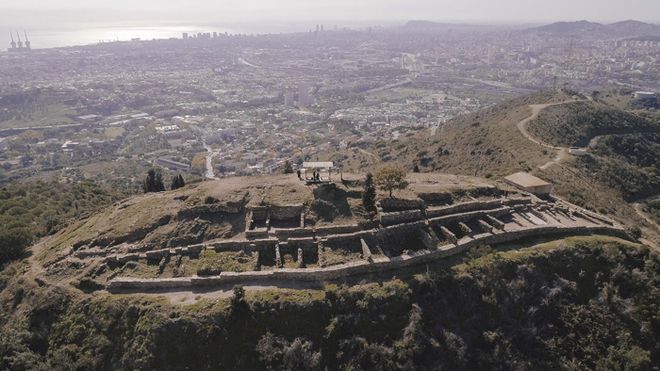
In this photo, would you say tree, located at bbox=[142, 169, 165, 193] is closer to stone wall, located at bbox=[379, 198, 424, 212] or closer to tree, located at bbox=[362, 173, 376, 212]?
tree, located at bbox=[362, 173, 376, 212]

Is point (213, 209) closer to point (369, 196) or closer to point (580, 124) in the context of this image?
point (369, 196)

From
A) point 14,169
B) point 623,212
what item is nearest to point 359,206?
point 623,212

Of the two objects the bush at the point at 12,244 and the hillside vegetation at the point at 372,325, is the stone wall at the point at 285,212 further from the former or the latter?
the bush at the point at 12,244

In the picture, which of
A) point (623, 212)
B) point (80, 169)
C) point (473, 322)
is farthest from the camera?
point (80, 169)

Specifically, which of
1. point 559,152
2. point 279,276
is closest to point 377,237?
point 279,276

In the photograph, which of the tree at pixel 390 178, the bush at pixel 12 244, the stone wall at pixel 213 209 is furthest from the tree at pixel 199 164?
the tree at pixel 390 178

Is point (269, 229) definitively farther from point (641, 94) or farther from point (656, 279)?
point (641, 94)
